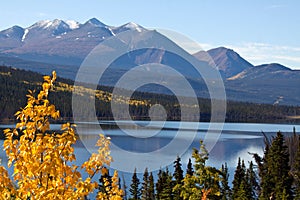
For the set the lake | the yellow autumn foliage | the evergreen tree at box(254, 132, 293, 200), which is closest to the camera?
the yellow autumn foliage

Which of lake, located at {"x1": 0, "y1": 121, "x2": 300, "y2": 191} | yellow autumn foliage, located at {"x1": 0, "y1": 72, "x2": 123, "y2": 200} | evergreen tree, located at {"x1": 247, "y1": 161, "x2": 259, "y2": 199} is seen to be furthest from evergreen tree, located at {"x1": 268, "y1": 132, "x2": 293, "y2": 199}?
yellow autumn foliage, located at {"x1": 0, "y1": 72, "x2": 123, "y2": 200}

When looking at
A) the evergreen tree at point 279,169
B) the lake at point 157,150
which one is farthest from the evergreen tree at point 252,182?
the lake at point 157,150

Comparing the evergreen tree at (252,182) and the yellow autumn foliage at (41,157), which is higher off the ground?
the yellow autumn foliage at (41,157)

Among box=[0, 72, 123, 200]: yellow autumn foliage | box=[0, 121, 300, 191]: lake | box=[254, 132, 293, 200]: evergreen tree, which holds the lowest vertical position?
box=[0, 121, 300, 191]: lake

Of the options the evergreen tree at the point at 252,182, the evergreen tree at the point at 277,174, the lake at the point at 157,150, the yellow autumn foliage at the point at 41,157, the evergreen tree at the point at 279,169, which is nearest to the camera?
the yellow autumn foliage at the point at 41,157

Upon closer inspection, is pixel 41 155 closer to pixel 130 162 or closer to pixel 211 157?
pixel 130 162

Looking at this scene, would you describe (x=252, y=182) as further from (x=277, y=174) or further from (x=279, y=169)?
(x=279, y=169)

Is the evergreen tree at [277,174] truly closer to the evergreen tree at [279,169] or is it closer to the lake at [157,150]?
the evergreen tree at [279,169]

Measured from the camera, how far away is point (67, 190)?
28.1 ft

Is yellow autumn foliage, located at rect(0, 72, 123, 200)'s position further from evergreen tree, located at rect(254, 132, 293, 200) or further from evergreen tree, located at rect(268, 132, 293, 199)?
evergreen tree, located at rect(254, 132, 293, 200)

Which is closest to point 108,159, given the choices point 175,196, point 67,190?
point 67,190

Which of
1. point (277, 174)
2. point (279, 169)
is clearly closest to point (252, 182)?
point (277, 174)

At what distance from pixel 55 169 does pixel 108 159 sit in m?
2.34

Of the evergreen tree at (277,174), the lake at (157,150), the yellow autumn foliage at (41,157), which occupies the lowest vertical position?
the lake at (157,150)
